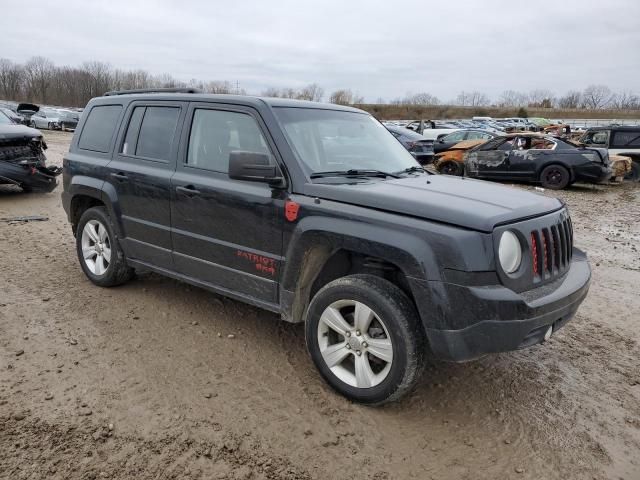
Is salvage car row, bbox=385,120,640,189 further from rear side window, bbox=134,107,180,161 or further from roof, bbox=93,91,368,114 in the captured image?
rear side window, bbox=134,107,180,161

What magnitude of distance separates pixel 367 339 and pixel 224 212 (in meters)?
1.44

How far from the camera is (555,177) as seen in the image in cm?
1338

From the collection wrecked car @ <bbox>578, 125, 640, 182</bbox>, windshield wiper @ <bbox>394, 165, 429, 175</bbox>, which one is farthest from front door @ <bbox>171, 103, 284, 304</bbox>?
wrecked car @ <bbox>578, 125, 640, 182</bbox>

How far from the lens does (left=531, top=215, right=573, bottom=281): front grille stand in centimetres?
302

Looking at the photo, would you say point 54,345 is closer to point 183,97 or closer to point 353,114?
point 183,97

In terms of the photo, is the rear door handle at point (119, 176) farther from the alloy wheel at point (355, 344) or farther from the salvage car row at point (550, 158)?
the salvage car row at point (550, 158)

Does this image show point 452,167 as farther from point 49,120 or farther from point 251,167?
point 49,120

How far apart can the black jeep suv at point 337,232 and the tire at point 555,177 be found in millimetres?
10353

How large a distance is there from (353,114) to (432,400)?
2.47 metres

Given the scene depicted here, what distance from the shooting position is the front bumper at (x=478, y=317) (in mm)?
2748

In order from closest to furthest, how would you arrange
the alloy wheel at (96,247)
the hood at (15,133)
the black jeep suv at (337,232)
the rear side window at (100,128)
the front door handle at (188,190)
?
the black jeep suv at (337,232)
the front door handle at (188,190)
the rear side window at (100,128)
the alloy wheel at (96,247)
the hood at (15,133)

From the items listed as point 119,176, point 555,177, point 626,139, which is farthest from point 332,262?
point 626,139

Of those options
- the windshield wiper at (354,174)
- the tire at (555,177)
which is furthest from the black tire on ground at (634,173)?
the windshield wiper at (354,174)

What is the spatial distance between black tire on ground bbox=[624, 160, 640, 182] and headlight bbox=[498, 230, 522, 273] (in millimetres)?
14810
